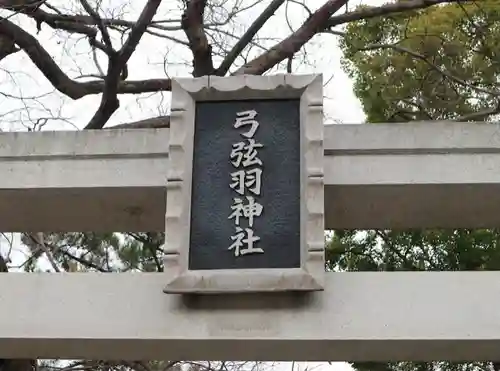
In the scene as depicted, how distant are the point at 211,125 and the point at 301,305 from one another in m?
0.91

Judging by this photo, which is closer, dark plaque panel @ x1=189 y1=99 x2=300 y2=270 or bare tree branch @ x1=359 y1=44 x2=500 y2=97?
dark plaque panel @ x1=189 y1=99 x2=300 y2=270

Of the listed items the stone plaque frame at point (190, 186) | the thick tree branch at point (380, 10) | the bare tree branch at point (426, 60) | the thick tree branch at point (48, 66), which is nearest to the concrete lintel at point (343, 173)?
the stone plaque frame at point (190, 186)

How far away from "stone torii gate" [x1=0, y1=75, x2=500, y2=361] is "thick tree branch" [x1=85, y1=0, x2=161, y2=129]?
1430mm

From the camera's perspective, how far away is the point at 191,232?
326cm

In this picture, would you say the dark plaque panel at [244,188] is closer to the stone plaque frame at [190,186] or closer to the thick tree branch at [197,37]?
the stone plaque frame at [190,186]

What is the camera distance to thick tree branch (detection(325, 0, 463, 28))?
19.3 ft

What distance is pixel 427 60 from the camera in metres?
6.14

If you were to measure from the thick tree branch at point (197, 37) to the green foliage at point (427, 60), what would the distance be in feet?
5.28

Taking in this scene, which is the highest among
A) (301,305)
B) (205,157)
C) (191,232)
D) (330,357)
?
(205,157)

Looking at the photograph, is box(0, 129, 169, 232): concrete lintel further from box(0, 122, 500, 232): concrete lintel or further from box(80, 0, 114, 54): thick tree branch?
box(80, 0, 114, 54): thick tree branch

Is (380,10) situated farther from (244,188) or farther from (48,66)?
(244,188)

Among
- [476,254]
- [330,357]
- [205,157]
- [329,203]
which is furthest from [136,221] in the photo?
[476,254]

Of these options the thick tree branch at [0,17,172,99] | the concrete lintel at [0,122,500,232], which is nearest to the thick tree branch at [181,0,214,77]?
the thick tree branch at [0,17,172,99]

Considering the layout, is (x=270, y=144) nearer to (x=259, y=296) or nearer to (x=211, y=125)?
(x=211, y=125)
